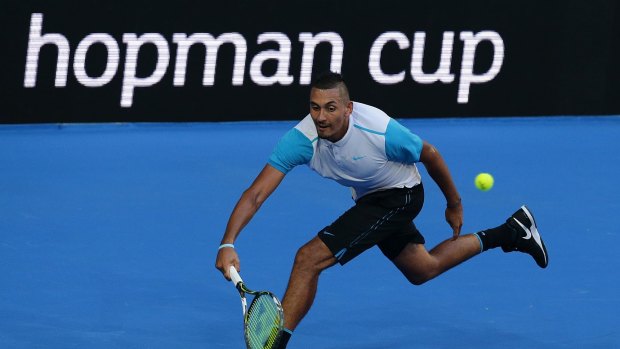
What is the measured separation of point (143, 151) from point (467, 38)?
4118 millimetres

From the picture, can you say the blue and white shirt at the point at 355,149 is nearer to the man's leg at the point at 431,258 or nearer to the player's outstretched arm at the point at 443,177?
the player's outstretched arm at the point at 443,177

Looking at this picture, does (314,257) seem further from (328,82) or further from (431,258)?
(431,258)

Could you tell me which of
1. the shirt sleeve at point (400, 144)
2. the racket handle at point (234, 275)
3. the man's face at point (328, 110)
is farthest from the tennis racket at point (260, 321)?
the shirt sleeve at point (400, 144)

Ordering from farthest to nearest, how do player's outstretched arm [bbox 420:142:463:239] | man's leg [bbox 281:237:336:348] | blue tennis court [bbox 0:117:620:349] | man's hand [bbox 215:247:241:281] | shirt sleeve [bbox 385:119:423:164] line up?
blue tennis court [bbox 0:117:620:349], player's outstretched arm [bbox 420:142:463:239], shirt sleeve [bbox 385:119:423:164], man's leg [bbox 281:237:336:348], man's hand [bbox 215:247:241:281]

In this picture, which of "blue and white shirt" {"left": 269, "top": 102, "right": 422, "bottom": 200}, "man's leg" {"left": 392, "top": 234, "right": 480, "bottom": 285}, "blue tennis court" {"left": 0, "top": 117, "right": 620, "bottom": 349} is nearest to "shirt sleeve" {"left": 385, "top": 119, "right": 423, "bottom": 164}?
"blue and white shirt" {"left": 269, "top": 102, "right": 422, "bottom": 200}

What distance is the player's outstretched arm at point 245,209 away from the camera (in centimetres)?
623

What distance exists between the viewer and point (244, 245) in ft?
31.8

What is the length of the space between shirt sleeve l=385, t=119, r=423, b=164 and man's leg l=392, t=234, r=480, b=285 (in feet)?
2.38

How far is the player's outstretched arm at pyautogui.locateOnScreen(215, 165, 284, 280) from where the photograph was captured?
623 centimetres

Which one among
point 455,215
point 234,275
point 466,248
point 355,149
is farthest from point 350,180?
point 234,275

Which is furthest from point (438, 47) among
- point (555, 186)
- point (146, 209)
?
point (146, 209)

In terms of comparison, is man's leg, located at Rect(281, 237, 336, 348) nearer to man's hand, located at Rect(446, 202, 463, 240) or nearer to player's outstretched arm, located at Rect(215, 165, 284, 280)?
player's outstretched arm, located at Rect(215, 165, 284, 280)

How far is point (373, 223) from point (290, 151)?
2.16 feet

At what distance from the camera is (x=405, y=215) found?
7289mm
